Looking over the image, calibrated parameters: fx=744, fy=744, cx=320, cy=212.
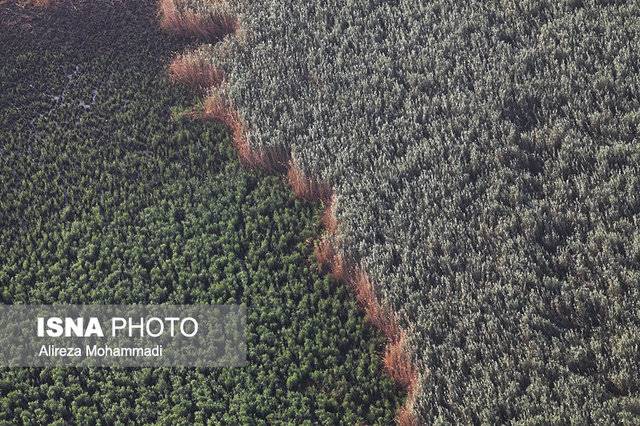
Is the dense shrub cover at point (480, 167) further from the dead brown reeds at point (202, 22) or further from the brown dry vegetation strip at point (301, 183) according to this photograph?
the dead brown reeds at point (202, 22)

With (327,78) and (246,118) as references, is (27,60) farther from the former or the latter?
(327,78)

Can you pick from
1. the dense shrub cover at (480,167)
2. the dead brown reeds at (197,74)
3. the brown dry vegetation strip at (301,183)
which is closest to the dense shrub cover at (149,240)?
the brown dry vegetation strip at (301,183)

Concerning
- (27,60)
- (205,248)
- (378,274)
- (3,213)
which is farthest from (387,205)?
(27,60)

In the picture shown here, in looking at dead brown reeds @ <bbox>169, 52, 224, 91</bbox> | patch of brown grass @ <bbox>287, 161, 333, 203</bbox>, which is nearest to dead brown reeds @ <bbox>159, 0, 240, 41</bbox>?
dead brown reeds @ <bbox>169, 52, 224, 91</bbox>

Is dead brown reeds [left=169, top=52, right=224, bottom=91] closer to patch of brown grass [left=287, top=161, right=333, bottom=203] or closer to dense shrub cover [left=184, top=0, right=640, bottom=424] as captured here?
dense shrub cover [left=184, top=0, right=640, bottom=424]

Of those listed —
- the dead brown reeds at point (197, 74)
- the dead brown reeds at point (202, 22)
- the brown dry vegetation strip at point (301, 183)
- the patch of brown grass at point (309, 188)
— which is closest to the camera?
the brown dry vegetation strip at point (301, 183)
